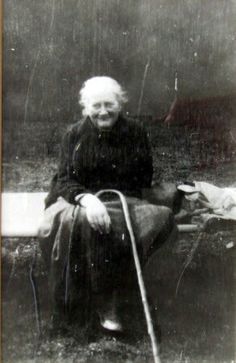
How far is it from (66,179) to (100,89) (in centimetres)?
36

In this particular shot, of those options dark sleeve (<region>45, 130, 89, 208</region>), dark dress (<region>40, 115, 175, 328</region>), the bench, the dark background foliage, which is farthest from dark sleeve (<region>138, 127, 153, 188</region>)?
the bench

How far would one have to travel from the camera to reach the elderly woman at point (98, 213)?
6.11 feet

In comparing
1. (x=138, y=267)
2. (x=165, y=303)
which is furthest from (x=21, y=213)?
(x=165, y=303)

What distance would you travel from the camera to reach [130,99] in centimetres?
191

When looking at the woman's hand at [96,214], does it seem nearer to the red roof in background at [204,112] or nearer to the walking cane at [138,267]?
the walking cane at [138,267]

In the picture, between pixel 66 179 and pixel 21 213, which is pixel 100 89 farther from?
pixel 21 213

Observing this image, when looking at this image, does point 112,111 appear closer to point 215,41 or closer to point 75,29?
point 75,29

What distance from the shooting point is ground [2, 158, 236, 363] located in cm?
183

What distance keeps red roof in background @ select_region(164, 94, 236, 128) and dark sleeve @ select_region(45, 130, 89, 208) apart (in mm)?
377

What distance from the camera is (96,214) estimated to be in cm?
186

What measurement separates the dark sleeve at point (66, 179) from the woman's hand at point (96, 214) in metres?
0.04

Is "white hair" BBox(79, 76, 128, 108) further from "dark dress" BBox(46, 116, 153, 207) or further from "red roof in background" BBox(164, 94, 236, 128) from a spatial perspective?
"red roof in background" BBox(164, 94, 236, 128)

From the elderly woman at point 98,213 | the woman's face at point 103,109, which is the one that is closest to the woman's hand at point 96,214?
the elderly woman at point 98,213

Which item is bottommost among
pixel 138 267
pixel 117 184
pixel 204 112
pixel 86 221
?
pixel 138 267
